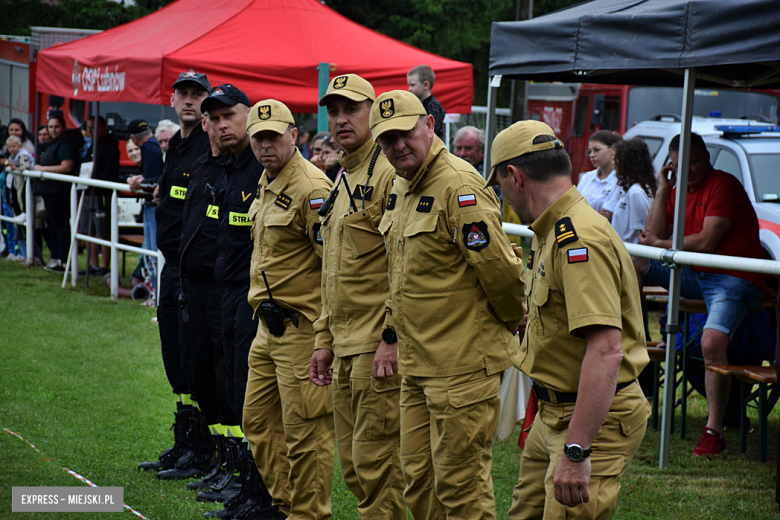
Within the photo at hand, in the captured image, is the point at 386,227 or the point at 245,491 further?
the point at 245,491

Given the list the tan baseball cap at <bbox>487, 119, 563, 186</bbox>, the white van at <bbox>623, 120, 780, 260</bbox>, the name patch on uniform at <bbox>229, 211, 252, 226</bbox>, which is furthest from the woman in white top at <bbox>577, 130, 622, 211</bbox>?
the tan baseball cap at <bbox>487, 119, 563, 186</bbox>

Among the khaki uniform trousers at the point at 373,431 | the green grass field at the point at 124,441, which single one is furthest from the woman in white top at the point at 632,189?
the khaki uniform trousers at the point at 373,431

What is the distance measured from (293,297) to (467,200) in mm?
1275

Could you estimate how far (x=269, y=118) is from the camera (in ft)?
13.7

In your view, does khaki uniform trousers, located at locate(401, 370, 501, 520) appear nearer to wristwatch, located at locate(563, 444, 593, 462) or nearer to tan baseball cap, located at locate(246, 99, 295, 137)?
wristwatch, located at locate(563, 444, 593, 462)

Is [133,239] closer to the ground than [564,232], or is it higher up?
closer to the ground

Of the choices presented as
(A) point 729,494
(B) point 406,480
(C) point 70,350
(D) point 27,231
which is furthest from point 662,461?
(D) point 27,231

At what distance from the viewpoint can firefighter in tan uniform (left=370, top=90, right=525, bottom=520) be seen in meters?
3.28

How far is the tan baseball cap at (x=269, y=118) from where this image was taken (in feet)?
13.6

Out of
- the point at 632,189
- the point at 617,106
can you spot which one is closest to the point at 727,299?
the point at 632,189

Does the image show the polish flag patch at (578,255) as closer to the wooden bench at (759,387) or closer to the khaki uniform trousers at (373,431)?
the khaki uniform trousers at (373,431)

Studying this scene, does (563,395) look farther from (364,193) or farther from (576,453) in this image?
(364,193)

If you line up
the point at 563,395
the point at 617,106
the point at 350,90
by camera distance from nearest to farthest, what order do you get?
the point at 563,395, the point at 350,90, the point at 617,106

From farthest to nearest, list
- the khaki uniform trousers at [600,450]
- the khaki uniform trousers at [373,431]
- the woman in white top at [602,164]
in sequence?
1. the woman in white top at [602,164]
2. the khaki uniform trousers at [373,431]
3. the khaki uniform trousers at [600,450]
